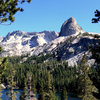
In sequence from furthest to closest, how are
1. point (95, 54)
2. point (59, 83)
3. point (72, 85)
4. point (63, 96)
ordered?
1. point (59, 83)
2. point (72, 85)
3. point (63, 96)
4. point (95, 54)

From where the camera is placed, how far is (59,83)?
15038cm

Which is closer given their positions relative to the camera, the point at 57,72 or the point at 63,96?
the point at 63,96

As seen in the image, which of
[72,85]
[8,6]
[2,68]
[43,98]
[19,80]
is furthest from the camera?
[19,80]

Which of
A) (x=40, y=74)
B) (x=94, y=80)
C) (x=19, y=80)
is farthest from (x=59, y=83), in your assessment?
(x=94, y=80)

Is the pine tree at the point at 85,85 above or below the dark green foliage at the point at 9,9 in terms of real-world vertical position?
below

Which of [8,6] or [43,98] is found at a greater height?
[8,6]

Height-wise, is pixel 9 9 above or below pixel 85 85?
above

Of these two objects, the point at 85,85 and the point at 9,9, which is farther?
the point at 85,85

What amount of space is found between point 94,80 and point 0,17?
35.3ft

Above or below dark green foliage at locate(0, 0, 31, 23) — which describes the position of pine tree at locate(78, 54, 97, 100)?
below

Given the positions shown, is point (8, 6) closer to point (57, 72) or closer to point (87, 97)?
point (87, 97)

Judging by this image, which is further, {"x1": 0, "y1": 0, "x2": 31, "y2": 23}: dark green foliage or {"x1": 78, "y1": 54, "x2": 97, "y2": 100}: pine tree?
{"x1": 78, "y1": 54, "x2": 97, "y2": 100}: pine tree

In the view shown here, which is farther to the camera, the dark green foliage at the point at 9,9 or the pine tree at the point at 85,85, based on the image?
the pine tree at the point at 85,85

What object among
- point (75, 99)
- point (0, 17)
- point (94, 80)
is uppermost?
point (0, 17)
